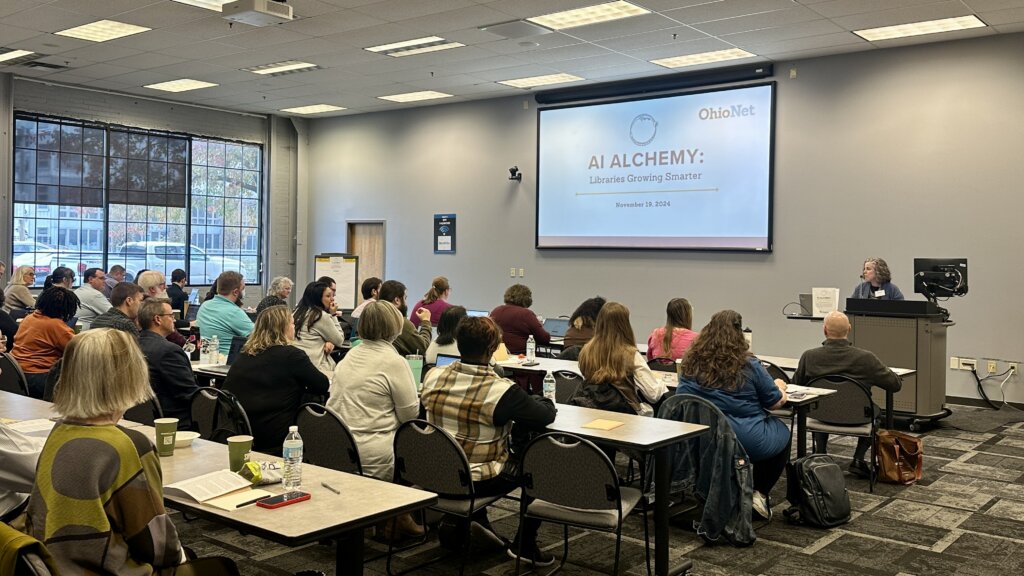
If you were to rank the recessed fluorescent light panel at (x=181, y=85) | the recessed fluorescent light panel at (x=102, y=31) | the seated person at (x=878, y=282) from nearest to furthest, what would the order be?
the seated person at (x=878, y=282) → the recessed fluorescent light panel at (x=102, y=31) → the recessed fluorescent light panel at (x=181, y=85)

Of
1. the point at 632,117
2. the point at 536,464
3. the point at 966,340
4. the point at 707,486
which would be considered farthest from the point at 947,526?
the point at 632,117

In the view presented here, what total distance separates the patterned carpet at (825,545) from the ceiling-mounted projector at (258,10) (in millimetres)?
4140

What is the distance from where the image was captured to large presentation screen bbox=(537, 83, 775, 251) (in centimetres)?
994

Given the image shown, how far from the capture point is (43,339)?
5758 mm

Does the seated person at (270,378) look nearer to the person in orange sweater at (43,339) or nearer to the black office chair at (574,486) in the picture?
the black office chair at (574,486)

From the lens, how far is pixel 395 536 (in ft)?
13.8

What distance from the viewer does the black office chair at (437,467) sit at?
3.61 m

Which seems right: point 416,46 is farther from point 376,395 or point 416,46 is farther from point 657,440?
point 657,440

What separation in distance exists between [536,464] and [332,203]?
11422 millimetres

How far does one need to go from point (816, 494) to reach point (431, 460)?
2312mm

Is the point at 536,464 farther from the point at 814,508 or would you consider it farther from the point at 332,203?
the point at 332,203

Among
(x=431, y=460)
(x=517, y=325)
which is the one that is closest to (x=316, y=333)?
(x=517, y=325)

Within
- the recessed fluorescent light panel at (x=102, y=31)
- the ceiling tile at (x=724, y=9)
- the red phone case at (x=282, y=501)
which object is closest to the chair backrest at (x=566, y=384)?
the red phone case at (x=282, y=501)

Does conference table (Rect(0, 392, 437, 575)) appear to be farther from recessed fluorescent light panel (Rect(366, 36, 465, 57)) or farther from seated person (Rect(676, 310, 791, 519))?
recessed fluorescent light panel (Rect(366, 36, 465, 57))
